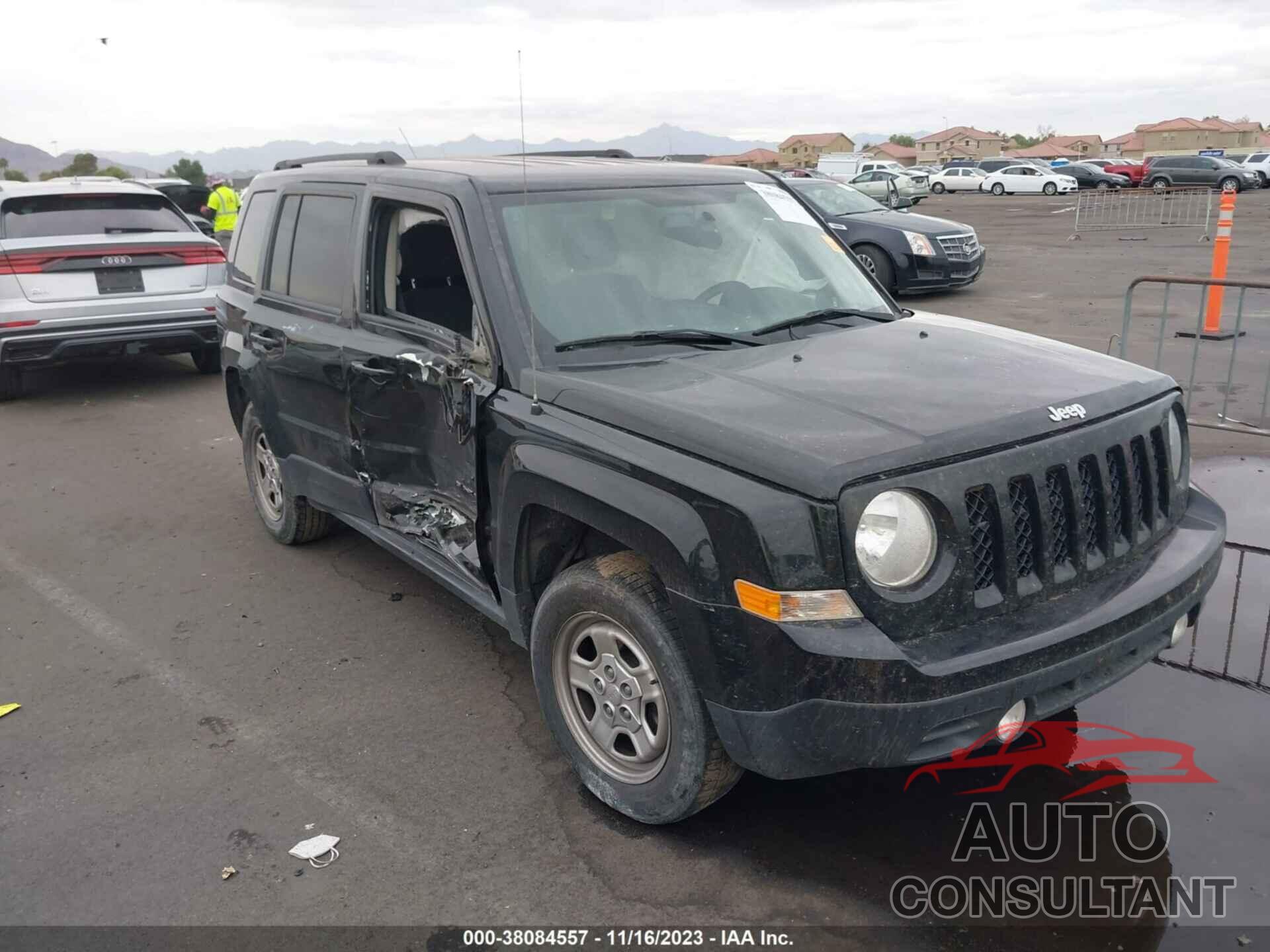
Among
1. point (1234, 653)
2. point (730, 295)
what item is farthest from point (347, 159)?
point (1234, 653)

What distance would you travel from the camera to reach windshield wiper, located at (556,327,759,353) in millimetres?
3676

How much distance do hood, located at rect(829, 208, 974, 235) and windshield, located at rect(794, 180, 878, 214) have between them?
226 millimetres

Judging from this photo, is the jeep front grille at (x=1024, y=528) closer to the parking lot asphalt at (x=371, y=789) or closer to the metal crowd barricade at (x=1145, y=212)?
the parking lot asphalt at (x=371, y=789)

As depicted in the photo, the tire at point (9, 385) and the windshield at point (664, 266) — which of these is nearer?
the windshield at point (664, 266)

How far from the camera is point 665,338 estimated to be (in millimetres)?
3754

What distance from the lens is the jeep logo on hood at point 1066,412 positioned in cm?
315

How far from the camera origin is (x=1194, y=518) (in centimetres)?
362

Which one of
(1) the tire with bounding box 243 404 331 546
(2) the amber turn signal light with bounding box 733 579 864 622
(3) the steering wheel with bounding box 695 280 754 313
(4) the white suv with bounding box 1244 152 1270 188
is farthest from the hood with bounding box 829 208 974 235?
(4) the white suv with bounding box 1244 152 1270 188

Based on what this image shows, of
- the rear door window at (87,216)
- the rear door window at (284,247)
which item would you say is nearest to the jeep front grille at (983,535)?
the rear door window at (284,247)

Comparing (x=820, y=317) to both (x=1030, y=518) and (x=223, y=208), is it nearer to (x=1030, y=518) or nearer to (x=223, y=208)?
(x=1030, y=518)

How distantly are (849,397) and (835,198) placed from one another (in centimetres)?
1278

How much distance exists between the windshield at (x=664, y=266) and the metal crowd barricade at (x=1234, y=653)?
182cm

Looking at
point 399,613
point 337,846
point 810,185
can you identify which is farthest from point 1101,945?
point 810,185

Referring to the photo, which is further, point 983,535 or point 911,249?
point 911,249
